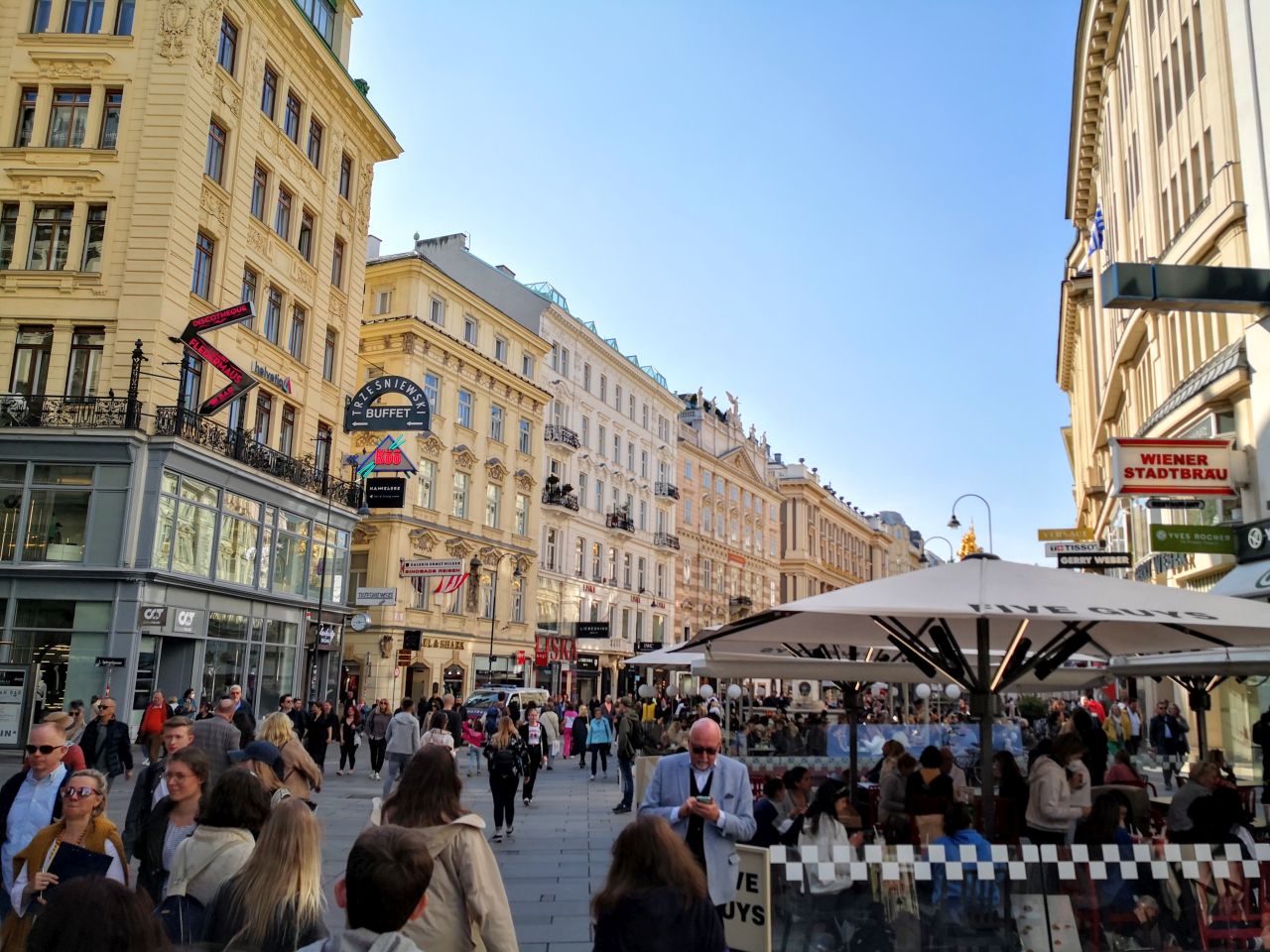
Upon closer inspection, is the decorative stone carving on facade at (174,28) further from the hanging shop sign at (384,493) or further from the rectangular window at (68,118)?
the hanging shop sign at (384,493)

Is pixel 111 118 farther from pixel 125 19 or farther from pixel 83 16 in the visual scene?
pixel 83 16

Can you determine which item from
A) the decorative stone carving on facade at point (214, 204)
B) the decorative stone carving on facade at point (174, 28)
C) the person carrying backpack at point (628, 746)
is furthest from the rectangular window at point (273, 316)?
the person carrying backpack at point (628, 746)

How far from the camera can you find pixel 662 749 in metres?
17.9

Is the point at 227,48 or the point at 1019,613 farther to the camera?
the point at 227,48

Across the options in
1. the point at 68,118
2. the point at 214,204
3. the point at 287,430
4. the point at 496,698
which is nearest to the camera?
the point at 68,118

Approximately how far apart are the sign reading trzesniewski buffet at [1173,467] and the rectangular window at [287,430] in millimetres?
22227

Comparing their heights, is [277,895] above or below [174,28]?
below

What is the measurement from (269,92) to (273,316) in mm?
6406

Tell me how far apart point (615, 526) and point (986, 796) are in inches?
2128

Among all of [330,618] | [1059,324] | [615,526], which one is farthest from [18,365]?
[1059,324]

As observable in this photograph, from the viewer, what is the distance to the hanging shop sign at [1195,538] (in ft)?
61.8

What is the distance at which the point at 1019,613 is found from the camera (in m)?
7.06

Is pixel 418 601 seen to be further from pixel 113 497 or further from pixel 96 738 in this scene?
pixel 96 738

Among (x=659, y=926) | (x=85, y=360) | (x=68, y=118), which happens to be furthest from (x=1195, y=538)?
(x=68, y=118)
